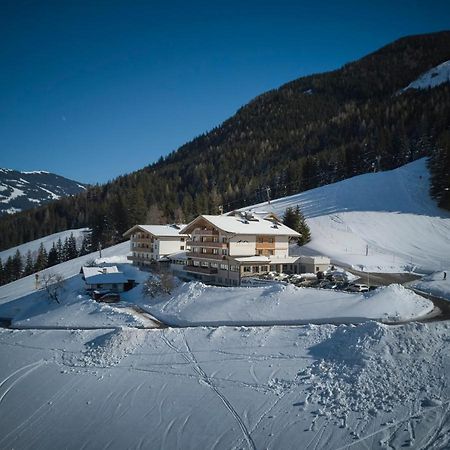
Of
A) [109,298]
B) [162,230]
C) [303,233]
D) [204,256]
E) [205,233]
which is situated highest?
[162,230]

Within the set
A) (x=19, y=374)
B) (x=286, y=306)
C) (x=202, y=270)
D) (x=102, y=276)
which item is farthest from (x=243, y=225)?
(x=19, y=374)

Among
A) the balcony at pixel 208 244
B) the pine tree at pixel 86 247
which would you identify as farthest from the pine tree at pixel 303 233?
the pine tree at pixel 86 247

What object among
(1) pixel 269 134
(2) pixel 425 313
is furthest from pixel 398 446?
(1) pixel 269 134

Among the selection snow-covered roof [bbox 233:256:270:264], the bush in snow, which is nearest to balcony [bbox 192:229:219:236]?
snow-covered roof [bbox 233:256:270:264]

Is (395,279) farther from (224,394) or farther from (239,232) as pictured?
(224,394)

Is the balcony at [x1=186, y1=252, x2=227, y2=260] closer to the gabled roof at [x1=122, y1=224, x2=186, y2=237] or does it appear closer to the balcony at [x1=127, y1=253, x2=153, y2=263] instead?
the gabled roof at [x1=122, y1=224, x2=186, y2=237]

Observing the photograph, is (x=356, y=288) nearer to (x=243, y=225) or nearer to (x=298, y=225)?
(x=243, y=225)

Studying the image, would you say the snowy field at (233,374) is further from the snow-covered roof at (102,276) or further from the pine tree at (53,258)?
the pine tree at (53,258)

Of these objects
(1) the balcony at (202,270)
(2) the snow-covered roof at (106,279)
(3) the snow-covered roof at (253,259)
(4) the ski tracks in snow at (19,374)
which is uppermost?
(3) the snow-covered roof at (253,259)
